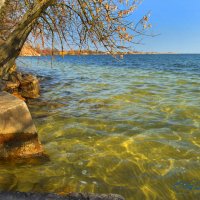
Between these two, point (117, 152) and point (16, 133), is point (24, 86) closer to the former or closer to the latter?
→ point (16, 133)

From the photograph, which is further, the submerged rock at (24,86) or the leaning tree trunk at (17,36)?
the submerged rock at (24,86)

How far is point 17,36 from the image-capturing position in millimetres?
6828

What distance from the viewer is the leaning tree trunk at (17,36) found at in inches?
259

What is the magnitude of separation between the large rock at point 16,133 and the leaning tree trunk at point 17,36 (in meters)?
1.33

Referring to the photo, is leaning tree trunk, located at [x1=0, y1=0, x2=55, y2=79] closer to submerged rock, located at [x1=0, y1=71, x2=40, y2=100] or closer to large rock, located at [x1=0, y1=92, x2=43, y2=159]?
large rock, located at [x1=0, y1=92, x2=43, y2=159]

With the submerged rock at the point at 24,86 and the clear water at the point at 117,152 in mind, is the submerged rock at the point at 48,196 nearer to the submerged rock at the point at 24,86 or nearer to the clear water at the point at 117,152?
the clear water at the point at 117,152

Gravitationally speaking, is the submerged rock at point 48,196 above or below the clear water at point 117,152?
above

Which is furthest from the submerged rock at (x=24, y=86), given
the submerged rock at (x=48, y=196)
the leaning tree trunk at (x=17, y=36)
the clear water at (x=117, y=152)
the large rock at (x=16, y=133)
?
the submerged rock at (x=48, y=196)

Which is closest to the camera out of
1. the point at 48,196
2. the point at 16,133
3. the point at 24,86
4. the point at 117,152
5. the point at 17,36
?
the point at 48,196

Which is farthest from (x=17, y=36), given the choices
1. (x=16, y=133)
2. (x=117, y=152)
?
(x=117, y=152)

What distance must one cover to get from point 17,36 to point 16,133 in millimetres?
2597

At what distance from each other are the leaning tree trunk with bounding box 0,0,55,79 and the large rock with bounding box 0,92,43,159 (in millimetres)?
1333

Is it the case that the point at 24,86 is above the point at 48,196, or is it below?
below

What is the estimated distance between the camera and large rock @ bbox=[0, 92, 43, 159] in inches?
222
